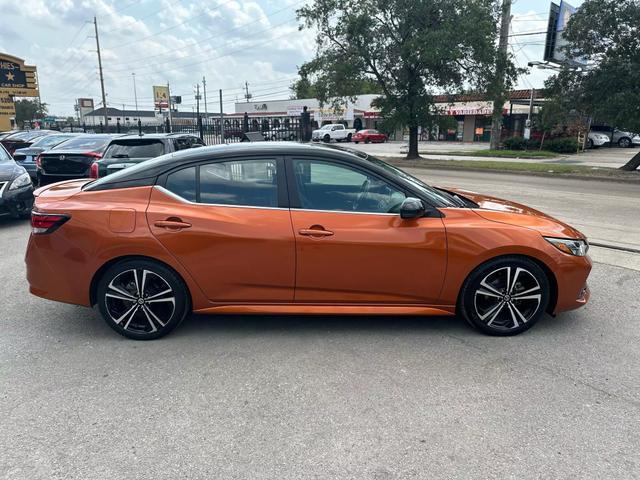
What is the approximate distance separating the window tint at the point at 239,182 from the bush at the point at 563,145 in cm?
3114

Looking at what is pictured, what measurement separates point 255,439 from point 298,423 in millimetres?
280

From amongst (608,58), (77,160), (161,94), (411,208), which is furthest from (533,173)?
(161,94)

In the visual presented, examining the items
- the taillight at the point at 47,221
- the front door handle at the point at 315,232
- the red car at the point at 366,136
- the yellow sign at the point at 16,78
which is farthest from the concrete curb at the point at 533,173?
the yellow sign at the point at 16,78

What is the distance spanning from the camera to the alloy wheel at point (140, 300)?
387 centimetres

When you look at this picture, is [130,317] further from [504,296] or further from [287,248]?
[504,296]

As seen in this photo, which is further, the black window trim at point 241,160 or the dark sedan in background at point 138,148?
the dark sedan in background at point 138,148

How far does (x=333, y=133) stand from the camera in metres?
48.2

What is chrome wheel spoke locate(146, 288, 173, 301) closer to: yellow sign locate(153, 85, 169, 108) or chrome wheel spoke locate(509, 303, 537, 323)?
chrome wheel spoke locate(509, 303, 537, 323)

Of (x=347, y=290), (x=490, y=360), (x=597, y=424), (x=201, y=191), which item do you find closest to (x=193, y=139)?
(x=201, y=191)

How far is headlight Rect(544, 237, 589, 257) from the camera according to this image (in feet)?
12.8

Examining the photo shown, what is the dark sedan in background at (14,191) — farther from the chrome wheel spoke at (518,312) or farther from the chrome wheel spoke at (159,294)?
the chrome wheel spoke at (518,312)

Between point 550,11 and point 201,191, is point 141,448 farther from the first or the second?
point 550,11

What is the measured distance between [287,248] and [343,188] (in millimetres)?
682

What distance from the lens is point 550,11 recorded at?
1039 inches
